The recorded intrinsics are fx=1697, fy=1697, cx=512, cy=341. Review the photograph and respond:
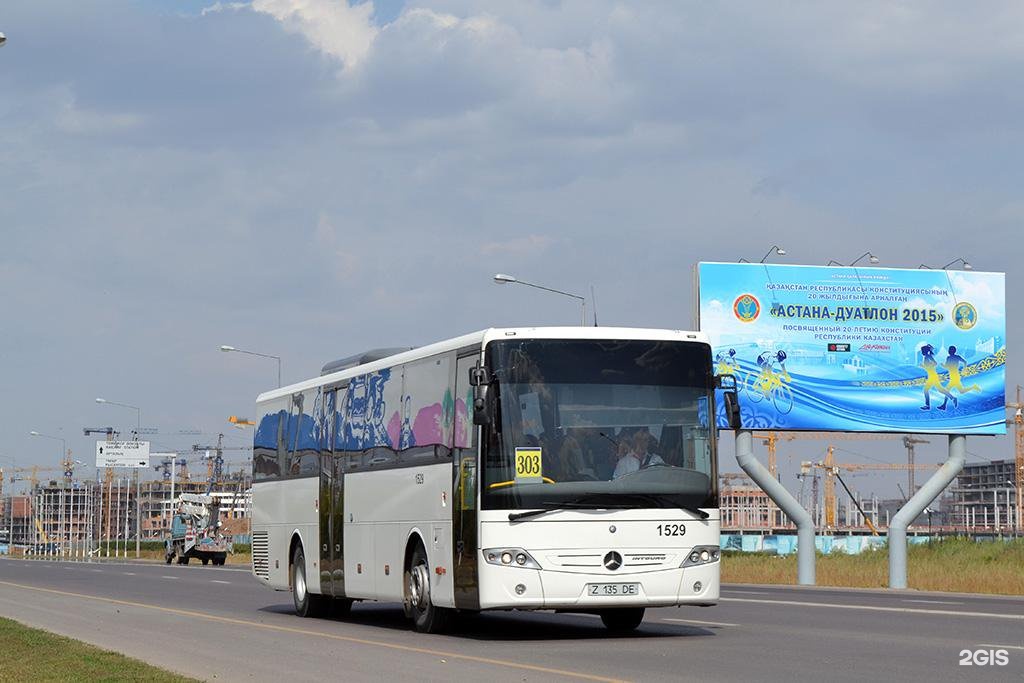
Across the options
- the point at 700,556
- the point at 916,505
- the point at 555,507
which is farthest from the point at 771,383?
the point at 555,507

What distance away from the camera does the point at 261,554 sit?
2664 cm

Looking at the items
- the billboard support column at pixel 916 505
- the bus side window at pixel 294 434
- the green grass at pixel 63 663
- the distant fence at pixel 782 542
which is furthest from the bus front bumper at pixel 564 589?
the distant fence at pixel 782 542

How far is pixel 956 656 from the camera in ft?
48.1

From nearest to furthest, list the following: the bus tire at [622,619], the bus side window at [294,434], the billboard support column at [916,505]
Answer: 1. the bus tire at [622,619]
2. the bus side window at [294,434]
3. the billboard support column at [916,505]

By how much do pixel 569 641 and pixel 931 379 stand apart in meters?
24.5

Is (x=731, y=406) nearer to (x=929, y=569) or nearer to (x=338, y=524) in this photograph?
(x=338, y=524)

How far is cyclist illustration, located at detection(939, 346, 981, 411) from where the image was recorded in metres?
40.3

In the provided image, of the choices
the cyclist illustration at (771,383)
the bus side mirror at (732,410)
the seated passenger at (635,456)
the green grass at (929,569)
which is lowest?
the green grass at (929,569)

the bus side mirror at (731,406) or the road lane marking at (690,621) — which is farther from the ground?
the bus side mirror at (731,406)

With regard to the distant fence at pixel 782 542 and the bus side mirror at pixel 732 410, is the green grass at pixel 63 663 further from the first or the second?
the distant fence at pixel 782 542

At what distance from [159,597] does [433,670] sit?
60.0ft

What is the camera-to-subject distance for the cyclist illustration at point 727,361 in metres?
39.4

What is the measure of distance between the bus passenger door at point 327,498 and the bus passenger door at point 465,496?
4.88m

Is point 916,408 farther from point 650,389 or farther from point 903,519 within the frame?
point 650,389
